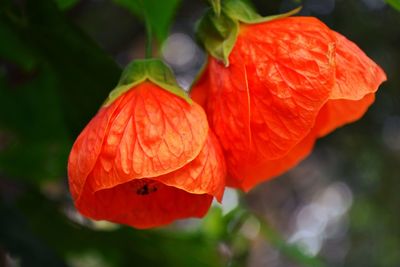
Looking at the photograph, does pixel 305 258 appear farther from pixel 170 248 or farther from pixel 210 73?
pixel 210 73

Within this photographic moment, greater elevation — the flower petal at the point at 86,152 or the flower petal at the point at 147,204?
the flower petal at the point at 86,152

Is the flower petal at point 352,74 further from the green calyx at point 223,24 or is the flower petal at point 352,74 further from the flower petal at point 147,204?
the flower petal at point 147,204

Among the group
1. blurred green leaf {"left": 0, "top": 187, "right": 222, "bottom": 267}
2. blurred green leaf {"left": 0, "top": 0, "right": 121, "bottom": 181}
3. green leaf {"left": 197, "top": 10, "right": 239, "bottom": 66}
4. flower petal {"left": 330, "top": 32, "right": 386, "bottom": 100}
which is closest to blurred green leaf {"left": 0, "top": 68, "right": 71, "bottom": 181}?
blurred green leaf {"left": 0, "top": 0, "right": 121, "bottom": 181}

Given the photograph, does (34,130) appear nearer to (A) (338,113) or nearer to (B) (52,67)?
(B) (52,67)

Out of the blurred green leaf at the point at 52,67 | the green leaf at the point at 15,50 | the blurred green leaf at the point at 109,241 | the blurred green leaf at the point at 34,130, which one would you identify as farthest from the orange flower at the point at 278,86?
the blurred green leaf at the point at 34,130

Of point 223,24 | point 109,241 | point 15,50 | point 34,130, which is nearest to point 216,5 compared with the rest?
point 223,24

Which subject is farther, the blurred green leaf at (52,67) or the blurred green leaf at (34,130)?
the blurred green leaf at (34,130)

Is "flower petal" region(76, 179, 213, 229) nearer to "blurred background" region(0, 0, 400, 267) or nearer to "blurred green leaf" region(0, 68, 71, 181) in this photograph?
"blurred background" region(0, 0, 400, 267)

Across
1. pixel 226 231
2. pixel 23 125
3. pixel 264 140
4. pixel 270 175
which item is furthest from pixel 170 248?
pixel 264 140
